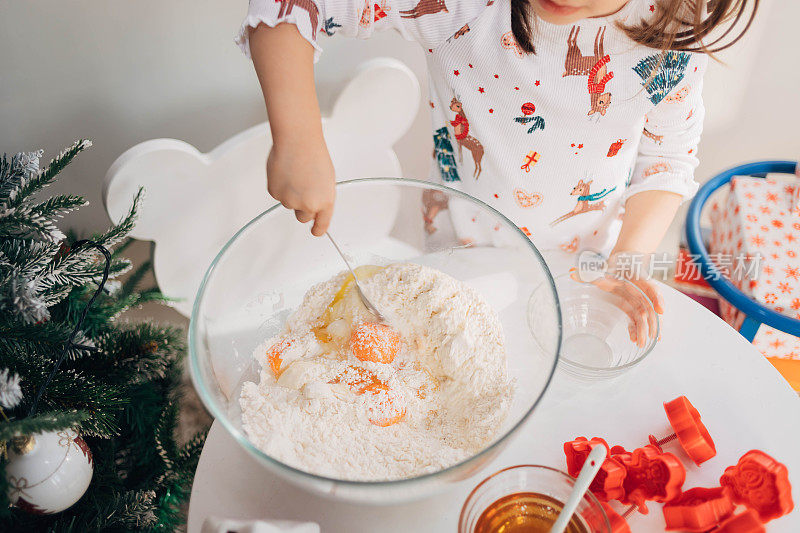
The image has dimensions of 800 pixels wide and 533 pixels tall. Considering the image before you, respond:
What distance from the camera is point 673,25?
776 millimetres

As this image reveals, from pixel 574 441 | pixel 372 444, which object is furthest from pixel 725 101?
pixel 372 444

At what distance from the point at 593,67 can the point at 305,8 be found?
1.42 ft

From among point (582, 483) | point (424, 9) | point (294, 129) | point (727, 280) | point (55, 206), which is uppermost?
point (424, 9)

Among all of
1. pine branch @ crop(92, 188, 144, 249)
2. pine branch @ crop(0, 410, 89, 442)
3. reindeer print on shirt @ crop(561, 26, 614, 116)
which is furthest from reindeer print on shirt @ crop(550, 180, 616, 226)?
pine branch @ crop(0, 410, 89, 442)

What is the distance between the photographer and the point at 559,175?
980 mm

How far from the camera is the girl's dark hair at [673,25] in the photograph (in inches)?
29.6

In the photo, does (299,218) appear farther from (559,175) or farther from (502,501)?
(559,175)

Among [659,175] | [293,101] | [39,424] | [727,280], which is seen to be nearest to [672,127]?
[659,175]

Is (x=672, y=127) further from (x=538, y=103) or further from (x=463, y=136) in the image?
(x=463, y=136)

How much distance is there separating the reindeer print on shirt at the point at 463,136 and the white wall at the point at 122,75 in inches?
8.3

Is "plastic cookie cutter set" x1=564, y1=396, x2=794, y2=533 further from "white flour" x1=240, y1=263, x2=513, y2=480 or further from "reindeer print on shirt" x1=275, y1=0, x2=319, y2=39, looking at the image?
"reindeer print on shirt" x1=275, y1=0, x2=319, y2=39

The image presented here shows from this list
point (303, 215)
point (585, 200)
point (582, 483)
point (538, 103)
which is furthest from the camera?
point (585, 200)

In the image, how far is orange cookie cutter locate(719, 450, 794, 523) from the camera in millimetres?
588

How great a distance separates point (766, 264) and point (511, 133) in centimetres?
83
